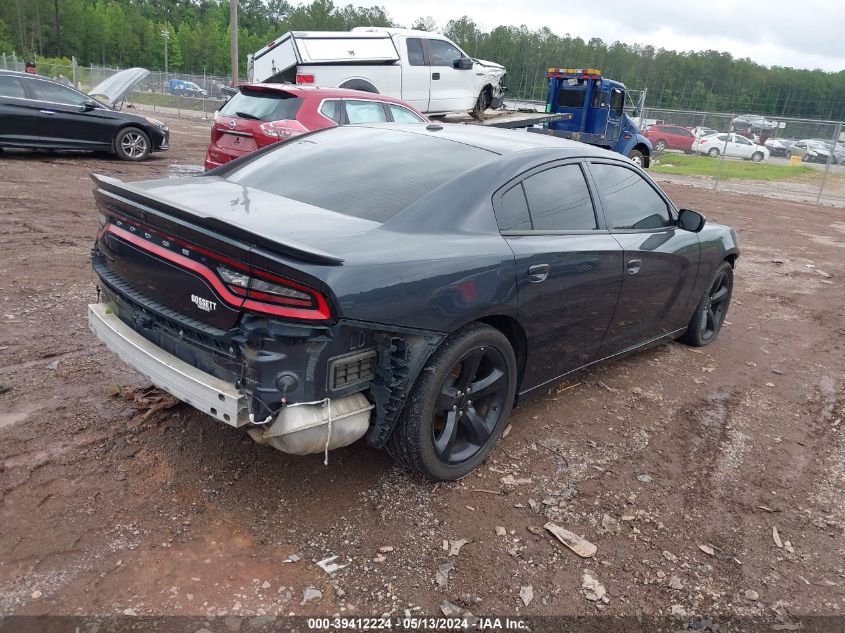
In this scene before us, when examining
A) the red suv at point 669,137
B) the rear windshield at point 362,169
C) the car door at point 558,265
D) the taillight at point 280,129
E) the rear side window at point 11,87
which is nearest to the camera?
the rear windshield at point 362,169

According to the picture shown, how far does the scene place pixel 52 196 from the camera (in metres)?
8.94

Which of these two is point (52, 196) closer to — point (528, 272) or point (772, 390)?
point (528, 272)

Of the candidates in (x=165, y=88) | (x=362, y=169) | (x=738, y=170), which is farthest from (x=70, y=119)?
(x=165, y=88)

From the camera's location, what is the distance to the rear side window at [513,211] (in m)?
3.27

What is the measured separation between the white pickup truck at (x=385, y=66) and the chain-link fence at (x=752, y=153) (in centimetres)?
926

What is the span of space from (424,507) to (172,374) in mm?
1252

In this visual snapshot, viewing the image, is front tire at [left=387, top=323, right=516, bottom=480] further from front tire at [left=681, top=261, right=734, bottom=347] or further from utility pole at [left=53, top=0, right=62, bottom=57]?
utility pole at [left=53, top=0, right=62, bottom=57]

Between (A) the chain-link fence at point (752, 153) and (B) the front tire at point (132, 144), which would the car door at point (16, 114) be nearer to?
(B) the front tire at point (132, 144)

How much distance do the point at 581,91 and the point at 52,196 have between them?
46.5 ft

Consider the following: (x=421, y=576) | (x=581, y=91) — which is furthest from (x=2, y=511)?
(x=581, y=91)

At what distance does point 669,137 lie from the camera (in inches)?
1168

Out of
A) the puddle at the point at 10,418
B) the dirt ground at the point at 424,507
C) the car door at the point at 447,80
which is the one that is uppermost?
the car door at the point at 447,80

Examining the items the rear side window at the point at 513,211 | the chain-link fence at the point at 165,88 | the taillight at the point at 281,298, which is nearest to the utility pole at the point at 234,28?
the chain-link fence at the point at 165,88

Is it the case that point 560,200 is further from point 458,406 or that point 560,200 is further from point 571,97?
A: point 571,97
